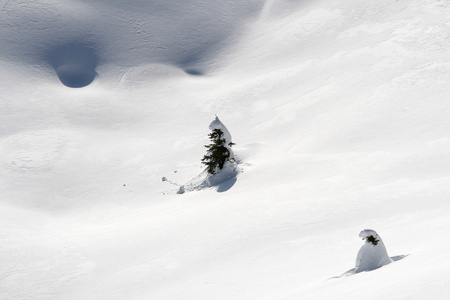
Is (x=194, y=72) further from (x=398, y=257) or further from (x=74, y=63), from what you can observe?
(x=398, y=257)

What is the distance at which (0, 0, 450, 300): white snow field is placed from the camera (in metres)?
21.5

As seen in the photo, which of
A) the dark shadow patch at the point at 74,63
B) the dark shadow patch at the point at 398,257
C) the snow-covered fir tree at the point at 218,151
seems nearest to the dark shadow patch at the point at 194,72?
the dark shadow patch at the point at 74,63

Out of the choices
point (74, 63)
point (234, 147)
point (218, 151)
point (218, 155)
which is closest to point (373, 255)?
point (218, 155)

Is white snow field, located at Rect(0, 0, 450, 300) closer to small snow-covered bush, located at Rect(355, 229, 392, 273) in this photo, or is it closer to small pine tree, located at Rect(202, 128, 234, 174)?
small snow-covered bush, located at Rect(355, 229, 392, 273)

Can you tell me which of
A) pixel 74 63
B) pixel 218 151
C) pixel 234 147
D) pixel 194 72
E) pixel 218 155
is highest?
pixel 74 63

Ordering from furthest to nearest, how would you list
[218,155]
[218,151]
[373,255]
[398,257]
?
[218,151], [218,155], [398,257], [373,255]

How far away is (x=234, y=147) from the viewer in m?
38.6

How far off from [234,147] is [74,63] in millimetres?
26989

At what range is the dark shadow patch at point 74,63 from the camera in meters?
56.8

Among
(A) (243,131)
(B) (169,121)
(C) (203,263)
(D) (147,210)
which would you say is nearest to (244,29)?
(B) (169,121)

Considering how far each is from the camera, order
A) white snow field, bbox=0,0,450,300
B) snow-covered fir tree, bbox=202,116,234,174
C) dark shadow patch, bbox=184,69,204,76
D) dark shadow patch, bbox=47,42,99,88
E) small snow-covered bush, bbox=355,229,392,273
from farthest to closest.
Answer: dark shadow patch, bbox=184,69,204,76, dark shadow patch, bbox=47,42,99,88, snow-covered fir tree, bbox=202,116,234,174, white snow field, bbox=0,0,450,300, small snow-covered bush, bbox=355,229,392,273

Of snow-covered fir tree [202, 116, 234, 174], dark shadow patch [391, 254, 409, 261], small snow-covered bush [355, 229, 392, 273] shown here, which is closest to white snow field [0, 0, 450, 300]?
dark shadow patch [391, 254, 409, 261]

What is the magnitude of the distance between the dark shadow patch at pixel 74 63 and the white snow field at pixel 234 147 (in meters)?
0.18

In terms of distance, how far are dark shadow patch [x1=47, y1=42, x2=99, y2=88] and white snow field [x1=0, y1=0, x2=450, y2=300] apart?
18 cm
